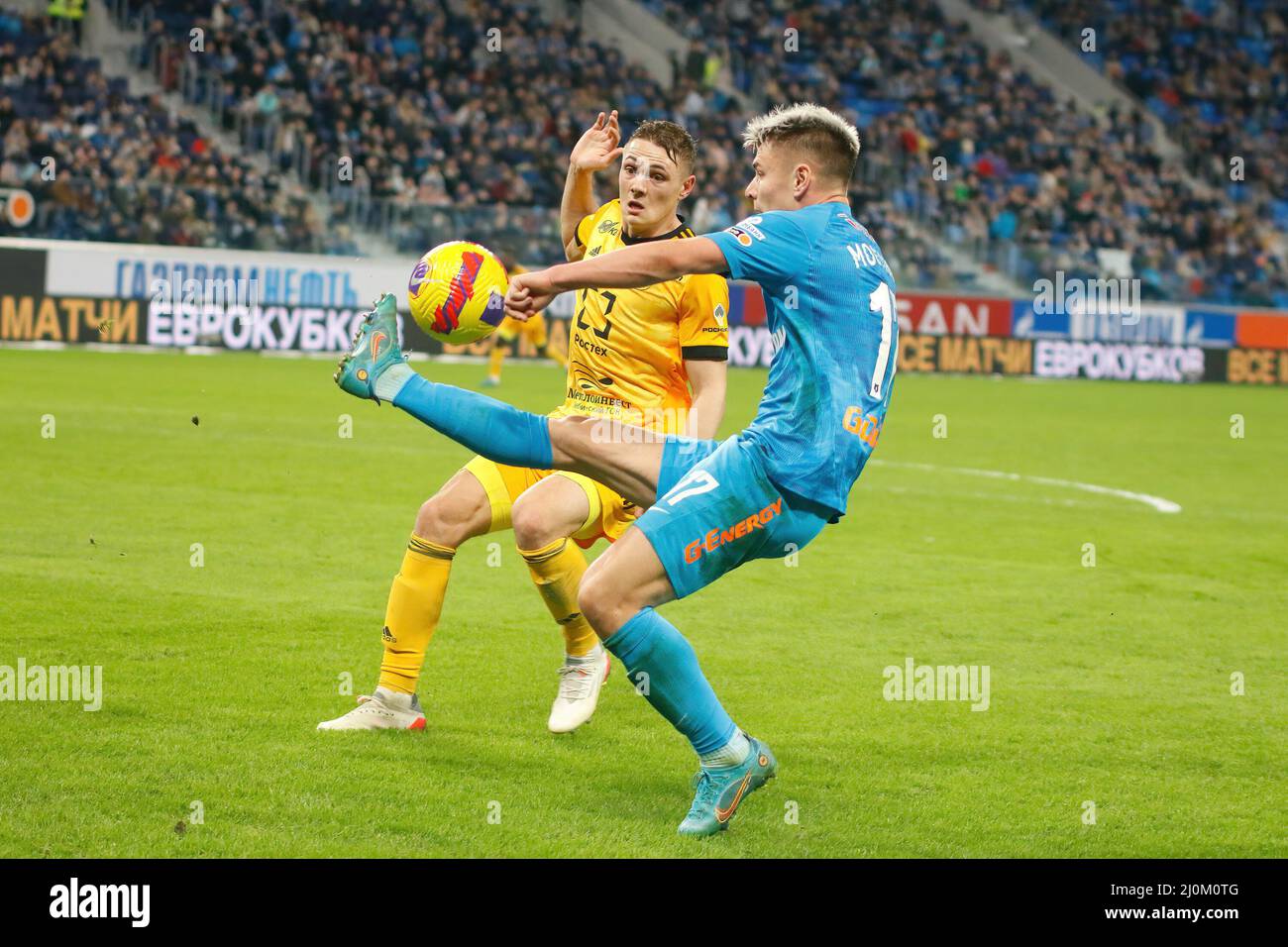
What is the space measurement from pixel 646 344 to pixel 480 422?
1.43 metres

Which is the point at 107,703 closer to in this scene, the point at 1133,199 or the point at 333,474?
the point at 333,474

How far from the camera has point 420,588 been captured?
19.8ft

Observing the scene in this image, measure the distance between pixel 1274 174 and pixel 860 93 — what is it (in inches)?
420

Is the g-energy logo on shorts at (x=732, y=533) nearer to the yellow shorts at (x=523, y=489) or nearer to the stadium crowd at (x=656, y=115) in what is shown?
the yellow shorts at (x=523, y=489)

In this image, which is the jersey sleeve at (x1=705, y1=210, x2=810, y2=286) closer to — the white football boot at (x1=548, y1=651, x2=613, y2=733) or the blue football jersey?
the blue football jersey

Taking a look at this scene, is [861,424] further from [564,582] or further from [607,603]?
[564,582]

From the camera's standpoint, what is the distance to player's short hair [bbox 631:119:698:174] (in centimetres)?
632

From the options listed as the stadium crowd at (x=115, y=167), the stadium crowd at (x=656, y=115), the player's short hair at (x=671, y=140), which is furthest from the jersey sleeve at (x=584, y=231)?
the stadium crowd at (x=656, y=115)

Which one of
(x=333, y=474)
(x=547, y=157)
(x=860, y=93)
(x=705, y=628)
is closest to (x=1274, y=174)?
(x=860, y=93)

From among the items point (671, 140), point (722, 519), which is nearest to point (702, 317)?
point (671, 140)

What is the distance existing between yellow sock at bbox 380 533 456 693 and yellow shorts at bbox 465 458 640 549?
257 millimetres

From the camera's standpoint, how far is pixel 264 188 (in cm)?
2723

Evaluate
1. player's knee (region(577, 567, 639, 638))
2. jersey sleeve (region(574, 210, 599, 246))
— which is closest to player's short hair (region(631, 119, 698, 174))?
jersey sleeve (region(574, 210, 599, 246))

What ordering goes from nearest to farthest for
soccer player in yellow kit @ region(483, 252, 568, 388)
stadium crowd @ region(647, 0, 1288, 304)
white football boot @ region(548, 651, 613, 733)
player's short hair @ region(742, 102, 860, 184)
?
player's short hair @ region(742, 102, 860, 184) → white football boot @ region(548, 651, 613, 733) → soccer player in yellow kit @ region(483, 252, 568, 388) → stadium crowd @ region(647, 0, 1288, 304)
